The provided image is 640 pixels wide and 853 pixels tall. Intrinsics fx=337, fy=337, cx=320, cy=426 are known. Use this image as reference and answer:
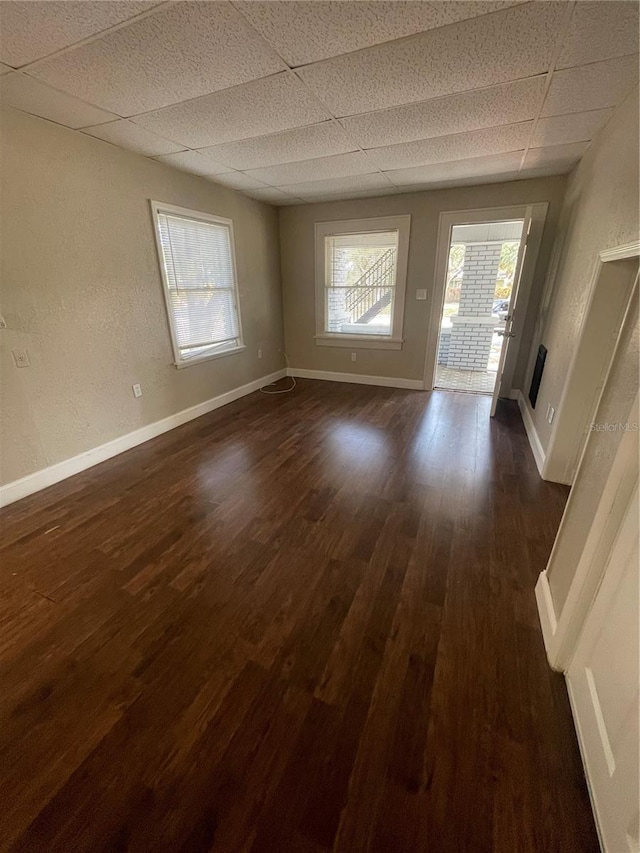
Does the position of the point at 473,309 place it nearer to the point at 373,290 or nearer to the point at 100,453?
the point at 373,290

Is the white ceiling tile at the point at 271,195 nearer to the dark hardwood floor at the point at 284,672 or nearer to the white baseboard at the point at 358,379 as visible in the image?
the white baseboard at the point at 358,379

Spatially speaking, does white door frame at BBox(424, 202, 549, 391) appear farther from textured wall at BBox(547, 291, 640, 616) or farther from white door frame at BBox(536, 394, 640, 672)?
white door frame at BBox(536, 394, 640, 672)

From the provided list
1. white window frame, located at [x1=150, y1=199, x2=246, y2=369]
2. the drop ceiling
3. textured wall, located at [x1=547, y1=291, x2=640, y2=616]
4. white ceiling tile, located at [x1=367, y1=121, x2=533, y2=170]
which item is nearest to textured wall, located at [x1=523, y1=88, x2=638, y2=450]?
Answer: the drop ceiling

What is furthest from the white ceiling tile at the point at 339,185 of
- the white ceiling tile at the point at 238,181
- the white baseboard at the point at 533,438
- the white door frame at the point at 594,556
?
the white door frame at the point at 594,556

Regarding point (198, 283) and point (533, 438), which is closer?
point (533, 438)

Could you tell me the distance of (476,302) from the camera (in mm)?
5988

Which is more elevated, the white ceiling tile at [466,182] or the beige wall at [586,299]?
the white ceiling tile at [466,182]

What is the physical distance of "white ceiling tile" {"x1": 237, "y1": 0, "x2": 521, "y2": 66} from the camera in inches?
50.1

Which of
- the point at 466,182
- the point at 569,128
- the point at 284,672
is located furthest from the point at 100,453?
the point at 466,182

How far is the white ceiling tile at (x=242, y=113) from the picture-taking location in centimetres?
183

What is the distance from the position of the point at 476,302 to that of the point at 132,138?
17.8 ft

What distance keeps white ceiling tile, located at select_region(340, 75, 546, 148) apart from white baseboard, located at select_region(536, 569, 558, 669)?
2.54 m

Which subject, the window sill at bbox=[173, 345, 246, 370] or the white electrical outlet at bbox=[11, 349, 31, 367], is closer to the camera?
the white electrical outlet at bbox=[11, 349, 31, 367]

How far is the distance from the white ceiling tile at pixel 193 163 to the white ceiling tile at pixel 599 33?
250 cm
